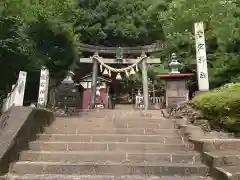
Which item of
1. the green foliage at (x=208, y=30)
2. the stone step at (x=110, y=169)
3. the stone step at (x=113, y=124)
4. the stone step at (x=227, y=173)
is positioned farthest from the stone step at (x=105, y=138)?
the green foliage at (x=208, y=30)

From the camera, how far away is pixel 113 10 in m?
25.0

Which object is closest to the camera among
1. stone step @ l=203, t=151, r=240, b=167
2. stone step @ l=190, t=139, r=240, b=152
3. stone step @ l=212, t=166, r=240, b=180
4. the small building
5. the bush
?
stone step @ l=212, t=166, r=240, b=180

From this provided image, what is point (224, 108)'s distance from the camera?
21.4 ft

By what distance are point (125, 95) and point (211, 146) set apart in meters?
20.0

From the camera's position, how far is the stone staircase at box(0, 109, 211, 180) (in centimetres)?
466

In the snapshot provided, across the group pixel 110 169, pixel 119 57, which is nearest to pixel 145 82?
pixel 119 57

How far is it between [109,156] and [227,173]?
2.05m

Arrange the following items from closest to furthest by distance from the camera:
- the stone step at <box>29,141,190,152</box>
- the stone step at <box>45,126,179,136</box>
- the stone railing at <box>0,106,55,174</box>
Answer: the stone railing at <box>0,106,55,174</box> → the stone step at <box>29,141,190,152</box> → the stone step at <box>45,126,179,136</box>

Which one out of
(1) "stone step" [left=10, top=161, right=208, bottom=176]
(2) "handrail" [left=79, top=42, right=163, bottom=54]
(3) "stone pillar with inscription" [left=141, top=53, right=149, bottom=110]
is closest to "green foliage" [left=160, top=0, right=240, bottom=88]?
(2) "handrail" [left=79, top=42, right=163, bottom=54]

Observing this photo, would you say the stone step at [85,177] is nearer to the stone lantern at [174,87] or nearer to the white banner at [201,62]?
the white banner at [201,62]

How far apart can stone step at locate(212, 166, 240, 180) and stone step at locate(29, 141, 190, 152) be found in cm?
136

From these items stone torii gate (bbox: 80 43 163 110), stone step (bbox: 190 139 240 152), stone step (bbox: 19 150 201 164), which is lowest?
stone step (bbox: 19 150 201 164)

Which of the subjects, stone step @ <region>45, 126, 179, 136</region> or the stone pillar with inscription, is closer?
stone step @ <region>45, 126, 179, 136</region>

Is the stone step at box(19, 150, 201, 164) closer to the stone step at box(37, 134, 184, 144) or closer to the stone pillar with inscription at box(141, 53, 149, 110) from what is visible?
the stone step at box(37, 134, 184, 144)
